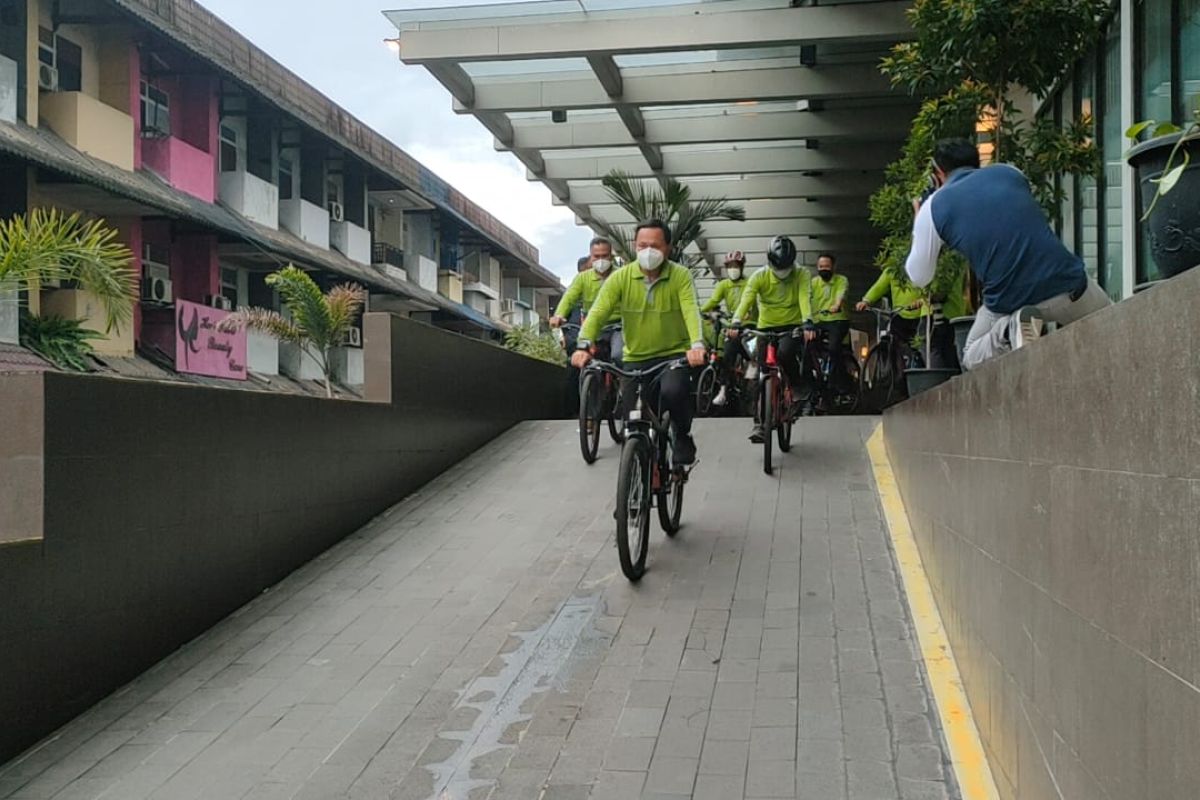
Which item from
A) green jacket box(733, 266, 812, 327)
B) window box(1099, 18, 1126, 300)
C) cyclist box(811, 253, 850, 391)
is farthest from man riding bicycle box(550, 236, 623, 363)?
window box(1099, 18, 1126, 300)

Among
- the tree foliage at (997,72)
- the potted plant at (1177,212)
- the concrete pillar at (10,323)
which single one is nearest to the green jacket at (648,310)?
the tree foliage at (997,72)

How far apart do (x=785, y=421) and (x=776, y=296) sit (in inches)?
41.4

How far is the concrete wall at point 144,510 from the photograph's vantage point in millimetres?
4742

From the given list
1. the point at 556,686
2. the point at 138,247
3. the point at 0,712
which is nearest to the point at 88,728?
the point at 0,712

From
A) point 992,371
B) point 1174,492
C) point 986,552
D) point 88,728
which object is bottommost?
point 88,728

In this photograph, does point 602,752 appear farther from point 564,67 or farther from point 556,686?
point 564,67

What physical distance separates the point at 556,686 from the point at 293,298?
9724 mm

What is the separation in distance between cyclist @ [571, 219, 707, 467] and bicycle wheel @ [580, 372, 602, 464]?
7.26 ft

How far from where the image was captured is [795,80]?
15.8 metres

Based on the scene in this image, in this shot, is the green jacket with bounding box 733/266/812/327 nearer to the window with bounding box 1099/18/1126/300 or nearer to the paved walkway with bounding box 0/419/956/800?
the paved walkway with bounding box 0/419/956/800

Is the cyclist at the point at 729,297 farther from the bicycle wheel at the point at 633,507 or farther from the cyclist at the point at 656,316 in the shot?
the bicycle wheel at the point at 633,507

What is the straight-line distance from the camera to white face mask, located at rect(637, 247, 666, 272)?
273 inches

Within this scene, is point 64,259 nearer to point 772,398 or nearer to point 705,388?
point 772,398

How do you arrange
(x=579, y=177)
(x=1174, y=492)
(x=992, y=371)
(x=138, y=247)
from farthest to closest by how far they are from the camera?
(x=579, y=177) < (x=138, y=247) < (x=992, y=371) < (x=1174, y=492)
